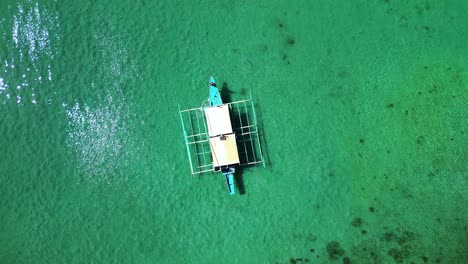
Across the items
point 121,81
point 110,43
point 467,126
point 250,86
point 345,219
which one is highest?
point 110,43

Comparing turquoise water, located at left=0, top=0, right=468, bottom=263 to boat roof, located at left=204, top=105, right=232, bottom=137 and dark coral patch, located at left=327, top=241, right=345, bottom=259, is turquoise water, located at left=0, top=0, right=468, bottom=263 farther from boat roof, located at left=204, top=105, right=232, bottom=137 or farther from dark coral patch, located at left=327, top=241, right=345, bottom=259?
boat roof, located at left=204, top=105, right=232, bottom=137

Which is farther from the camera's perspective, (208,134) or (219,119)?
(208,134)

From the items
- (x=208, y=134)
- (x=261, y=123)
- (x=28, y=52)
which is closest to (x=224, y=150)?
(x=208, y=134)

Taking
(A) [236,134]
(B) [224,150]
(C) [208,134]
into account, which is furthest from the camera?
(A) [236,134]

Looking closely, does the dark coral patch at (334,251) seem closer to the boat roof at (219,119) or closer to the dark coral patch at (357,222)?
the dark coral patch at (357,222)

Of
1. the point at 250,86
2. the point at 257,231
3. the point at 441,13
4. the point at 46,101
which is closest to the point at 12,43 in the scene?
the point at 46,101

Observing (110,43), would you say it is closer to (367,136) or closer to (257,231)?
(257,231)

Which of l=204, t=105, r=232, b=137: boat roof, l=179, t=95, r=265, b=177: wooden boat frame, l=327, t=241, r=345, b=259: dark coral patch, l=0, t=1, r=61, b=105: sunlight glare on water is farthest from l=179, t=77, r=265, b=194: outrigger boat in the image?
l=0, t=1, r=61, b=105: sunlight glare on water

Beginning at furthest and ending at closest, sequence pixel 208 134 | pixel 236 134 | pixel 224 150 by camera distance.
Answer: pixel 236 134 < pixel 208 134 < pixel 224 150

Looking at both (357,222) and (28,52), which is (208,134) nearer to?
(357,222)
